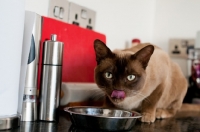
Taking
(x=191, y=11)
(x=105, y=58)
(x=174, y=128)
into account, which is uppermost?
(x=191, y=11)

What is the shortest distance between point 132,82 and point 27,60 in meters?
0.36

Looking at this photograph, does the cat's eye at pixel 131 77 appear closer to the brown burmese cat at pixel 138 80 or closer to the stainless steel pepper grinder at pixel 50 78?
the brown burmese cat at pixel 138 80

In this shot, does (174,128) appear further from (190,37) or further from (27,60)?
(190,37)

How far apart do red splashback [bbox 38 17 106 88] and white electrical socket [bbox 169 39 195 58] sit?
2.33 feet

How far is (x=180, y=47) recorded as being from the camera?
1.89 metres

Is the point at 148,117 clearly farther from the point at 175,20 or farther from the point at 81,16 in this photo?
the point at 175,20

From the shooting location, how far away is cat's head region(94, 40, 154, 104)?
3.24ft

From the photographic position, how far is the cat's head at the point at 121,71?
99 centimetres

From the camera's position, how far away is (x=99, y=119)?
80 cm

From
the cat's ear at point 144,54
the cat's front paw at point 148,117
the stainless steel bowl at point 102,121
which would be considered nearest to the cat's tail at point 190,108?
the cat's front paw at point 148,117

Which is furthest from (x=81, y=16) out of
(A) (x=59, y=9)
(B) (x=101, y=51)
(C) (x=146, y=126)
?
(C) (x=146, y=126)

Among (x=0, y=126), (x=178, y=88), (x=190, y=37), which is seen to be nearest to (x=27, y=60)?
(x=0, y=126)

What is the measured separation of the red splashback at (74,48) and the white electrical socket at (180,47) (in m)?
0.71

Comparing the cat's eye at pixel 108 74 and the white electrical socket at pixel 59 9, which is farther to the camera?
the white electrical socket at pixel 59 9
